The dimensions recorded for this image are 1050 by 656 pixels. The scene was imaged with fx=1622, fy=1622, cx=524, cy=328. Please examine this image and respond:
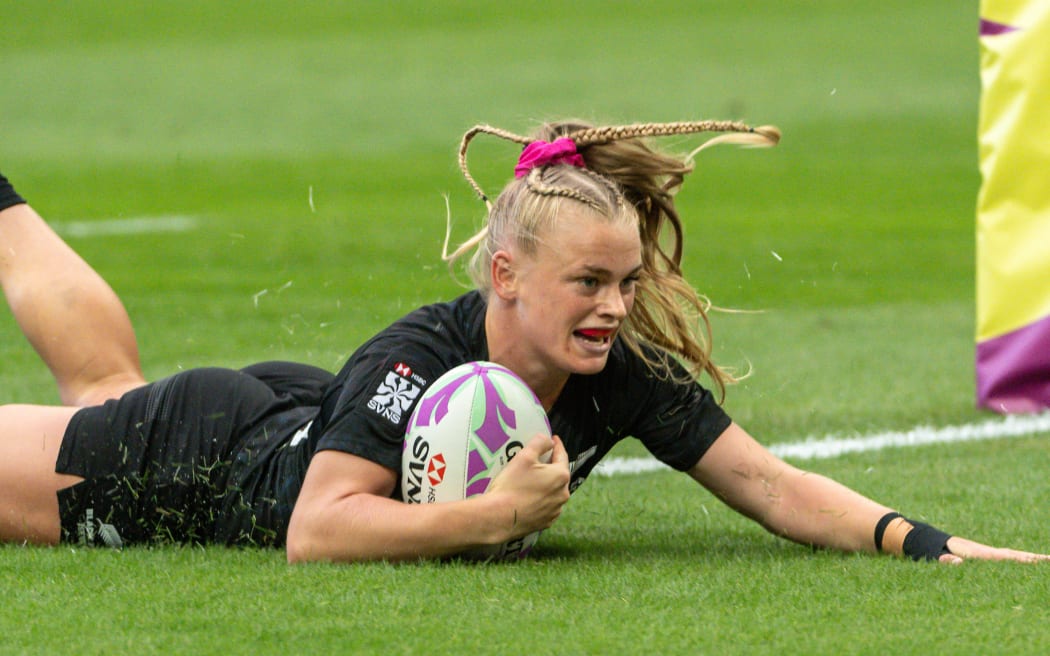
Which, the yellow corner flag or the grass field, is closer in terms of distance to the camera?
the grass field

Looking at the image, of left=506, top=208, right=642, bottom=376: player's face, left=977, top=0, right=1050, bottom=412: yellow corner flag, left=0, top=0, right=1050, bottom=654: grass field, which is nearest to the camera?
left=0, top=0, right=1050, bottom=654: grass field

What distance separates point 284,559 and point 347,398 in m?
0.49

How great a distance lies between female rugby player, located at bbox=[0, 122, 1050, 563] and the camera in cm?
406

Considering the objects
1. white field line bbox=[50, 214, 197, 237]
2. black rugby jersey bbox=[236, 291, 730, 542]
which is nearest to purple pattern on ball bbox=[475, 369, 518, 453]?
black rugby jersey bbox=[236, 291, 730, 542]

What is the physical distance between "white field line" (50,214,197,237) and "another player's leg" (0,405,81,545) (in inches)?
→ 374

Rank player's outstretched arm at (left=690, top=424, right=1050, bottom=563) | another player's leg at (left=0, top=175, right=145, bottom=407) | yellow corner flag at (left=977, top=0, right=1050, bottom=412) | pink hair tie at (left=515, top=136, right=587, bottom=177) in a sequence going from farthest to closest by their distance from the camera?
yellow corner flag at (left=977, top=0, right=1050, bottom=412)
another player's leg at (left=0, top=175, right=145, bottom=407)
player's outstretched arm at (left=690, top=424, right=1050, bottom=563)
pink hair tie at (left=515, top=136, right=587, bottom=177)

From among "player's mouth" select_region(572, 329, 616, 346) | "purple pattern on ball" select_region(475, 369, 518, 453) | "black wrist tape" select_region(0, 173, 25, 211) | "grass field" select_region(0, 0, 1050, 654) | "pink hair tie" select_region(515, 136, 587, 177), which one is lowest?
"grass field" select_region(0, 0, 1050, 654)

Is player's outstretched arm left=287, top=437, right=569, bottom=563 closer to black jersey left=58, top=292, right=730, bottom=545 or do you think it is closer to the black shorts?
black jersey left=58, top=292, right=730, bottom=545

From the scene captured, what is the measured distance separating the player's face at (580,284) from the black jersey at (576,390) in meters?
0.30

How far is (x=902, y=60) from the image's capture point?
30.5 m

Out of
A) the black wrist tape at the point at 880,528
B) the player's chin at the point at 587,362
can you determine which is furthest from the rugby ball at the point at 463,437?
the black wrist tape at the point at 880,528

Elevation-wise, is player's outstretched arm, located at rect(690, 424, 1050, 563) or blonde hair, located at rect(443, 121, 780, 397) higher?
blonde hair, located at rect(443, 121, 780, 397)

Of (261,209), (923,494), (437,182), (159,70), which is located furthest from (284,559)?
(159,70)

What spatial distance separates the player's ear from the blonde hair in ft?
0.13
